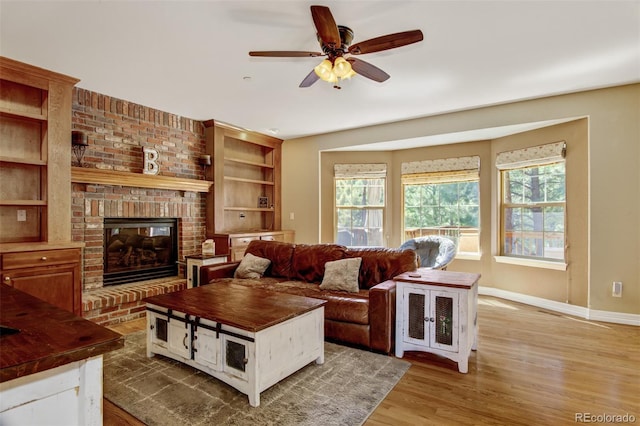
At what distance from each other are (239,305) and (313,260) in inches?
58.5

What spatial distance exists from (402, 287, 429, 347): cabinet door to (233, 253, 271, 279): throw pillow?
6.11ft

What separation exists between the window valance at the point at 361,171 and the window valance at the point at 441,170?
39 centimetres

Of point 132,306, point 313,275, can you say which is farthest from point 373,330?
point 132,306

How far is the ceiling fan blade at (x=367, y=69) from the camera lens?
8.68 ft

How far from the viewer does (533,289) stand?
15.1 ft

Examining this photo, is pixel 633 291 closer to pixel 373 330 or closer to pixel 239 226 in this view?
pixel 373 330

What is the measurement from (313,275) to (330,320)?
82 centimetres

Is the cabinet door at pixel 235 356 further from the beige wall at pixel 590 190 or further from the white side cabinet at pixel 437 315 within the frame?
the beige wall at pixel 590 190

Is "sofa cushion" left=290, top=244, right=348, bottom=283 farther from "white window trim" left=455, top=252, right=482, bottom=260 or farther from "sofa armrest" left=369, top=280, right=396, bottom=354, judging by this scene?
"white window trim" left=455, top=252, right=482, bottom=260

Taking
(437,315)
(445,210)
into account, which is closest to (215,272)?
(437,315)

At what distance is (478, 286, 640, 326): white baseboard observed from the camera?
12.2 ft

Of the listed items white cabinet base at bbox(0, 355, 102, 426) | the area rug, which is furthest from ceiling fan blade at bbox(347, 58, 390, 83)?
white cabinet base at bbox(0, 355, 102, 426)

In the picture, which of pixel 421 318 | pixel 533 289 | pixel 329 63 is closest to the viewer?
pixel 329 63

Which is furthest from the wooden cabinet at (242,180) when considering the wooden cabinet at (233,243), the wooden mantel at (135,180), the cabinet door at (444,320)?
the cabinet door at (444,320)
